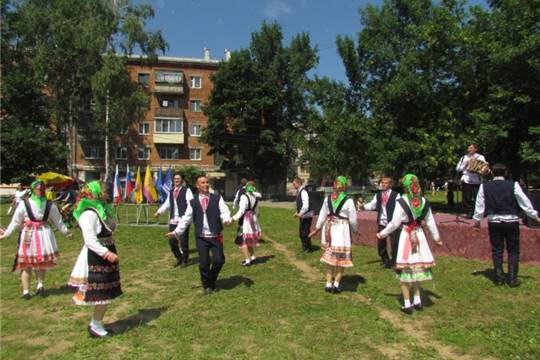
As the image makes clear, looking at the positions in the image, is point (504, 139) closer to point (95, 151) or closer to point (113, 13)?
point (113, 13)

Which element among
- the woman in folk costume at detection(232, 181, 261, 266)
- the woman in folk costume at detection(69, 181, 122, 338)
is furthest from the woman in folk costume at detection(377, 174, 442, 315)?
Answer: the woman in folk costume at detection(232, 181, 261, 266)

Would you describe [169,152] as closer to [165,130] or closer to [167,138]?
[167,138]

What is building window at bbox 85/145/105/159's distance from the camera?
165ft

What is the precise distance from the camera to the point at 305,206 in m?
11.1

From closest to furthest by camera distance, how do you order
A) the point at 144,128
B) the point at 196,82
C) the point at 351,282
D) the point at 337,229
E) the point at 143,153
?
the point at 337,229 → the point at 351,282 → the point at 143,153 → the point at 144,128 → the point at 196,82

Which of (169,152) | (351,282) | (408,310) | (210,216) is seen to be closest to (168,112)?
(169,152)

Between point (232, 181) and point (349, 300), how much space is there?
48.5 metres

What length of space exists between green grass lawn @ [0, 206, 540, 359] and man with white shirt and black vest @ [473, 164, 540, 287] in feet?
1.37

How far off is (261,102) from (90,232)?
3852 centimetres

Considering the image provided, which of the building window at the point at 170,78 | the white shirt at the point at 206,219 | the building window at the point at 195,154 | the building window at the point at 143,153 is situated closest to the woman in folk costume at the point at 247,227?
the white shirt at the point at 206,219

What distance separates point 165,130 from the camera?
51.9 meters

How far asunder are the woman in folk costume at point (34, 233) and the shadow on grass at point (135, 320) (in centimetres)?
203

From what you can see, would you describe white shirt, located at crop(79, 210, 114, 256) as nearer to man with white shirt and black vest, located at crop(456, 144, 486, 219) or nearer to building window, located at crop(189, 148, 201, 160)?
man with white shirt and black vest, located at crop(456, 144, 486, 219)

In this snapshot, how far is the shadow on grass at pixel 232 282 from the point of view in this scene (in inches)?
314
